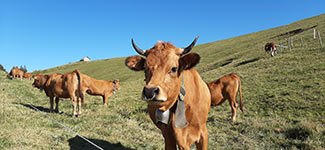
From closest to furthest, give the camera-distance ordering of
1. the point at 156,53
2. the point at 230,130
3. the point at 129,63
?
1. the point at 156,53
2. the point at 129,63
3. the point at 230,130

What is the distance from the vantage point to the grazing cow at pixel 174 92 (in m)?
2.81

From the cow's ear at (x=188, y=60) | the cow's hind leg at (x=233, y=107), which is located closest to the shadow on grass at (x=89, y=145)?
the cow's ear at (x=188, y=60)

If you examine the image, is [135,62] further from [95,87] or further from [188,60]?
[95,87]

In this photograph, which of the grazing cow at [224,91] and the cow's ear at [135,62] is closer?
the cow's ear at [135,62]

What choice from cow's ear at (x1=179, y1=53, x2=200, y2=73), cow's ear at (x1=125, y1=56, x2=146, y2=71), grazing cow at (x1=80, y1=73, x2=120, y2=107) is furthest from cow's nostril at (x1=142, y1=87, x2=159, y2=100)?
grazing cow at (x1=80, y1=73, x2=120, y2=107)

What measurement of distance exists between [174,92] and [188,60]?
52 cm

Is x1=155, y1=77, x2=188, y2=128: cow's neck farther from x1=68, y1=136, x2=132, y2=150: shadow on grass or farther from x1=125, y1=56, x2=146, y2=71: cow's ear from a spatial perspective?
x1=68, y1=136, x2=132, y2=150: shadow on grass

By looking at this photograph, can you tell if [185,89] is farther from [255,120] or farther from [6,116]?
[6,116]

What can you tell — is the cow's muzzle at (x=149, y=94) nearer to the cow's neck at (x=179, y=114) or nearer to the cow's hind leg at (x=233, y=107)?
the cow's neck at (x=179, y=114)

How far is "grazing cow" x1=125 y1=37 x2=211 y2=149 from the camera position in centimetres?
281

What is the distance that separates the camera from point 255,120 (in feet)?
26.6

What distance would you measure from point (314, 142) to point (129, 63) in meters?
5.37

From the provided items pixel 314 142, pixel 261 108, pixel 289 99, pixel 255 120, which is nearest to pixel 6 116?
pixel 255 120

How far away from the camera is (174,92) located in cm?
307
